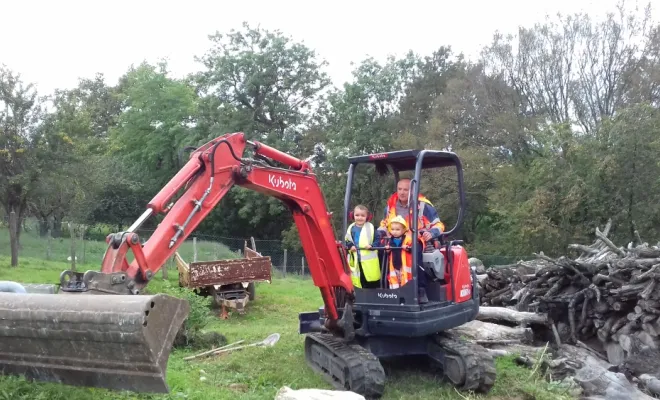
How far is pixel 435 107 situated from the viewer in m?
31.5

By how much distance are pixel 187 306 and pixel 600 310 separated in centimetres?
676

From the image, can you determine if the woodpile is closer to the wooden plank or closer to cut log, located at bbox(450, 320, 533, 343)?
cut log, located at bbox(450, 320, 533, 343)

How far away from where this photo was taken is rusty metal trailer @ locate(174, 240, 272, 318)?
557 inches

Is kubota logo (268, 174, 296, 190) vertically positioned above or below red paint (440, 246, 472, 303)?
above

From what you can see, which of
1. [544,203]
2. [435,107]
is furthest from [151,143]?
[544,203]

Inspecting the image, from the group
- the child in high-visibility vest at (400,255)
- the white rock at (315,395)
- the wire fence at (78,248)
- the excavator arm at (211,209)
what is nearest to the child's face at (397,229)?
the child in high-visibility vest at (400,255)

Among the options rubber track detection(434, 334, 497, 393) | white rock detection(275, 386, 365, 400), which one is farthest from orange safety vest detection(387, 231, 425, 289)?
white rock detection(275, 386, 365, 400)

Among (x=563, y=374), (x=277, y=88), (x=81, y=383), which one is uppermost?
(x=277, y=88)

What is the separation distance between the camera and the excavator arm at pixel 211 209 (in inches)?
193

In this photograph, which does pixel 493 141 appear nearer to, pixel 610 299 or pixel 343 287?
pixel 610 299

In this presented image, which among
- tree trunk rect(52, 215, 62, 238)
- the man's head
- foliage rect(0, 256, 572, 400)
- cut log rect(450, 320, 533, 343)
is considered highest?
the man's head

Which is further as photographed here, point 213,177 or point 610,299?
point 610,299

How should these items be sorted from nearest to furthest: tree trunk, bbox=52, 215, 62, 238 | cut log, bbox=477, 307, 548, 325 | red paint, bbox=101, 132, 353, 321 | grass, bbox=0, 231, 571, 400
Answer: grass, bbox=0, 231, 571, 400, red paint, bbox=101, 132, 353, 321, cut log, bbox=477, 307, 548, 325, tree trunk, bbox=52, 215, 62, 238

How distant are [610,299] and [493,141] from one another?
21425 millimetres
